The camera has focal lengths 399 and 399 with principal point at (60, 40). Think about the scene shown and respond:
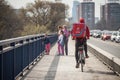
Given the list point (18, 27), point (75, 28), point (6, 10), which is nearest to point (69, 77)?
point (75, 28)

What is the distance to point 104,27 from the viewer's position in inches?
7338

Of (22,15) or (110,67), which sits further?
(22,15)

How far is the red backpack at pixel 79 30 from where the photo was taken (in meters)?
15.3

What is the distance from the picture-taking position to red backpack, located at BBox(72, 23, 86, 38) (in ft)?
50.3

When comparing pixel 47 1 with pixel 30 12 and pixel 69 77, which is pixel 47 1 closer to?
pixel 30 12

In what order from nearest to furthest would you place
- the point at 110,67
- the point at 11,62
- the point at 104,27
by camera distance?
the point at 11,62, the point at 110,67, the point at 104,27

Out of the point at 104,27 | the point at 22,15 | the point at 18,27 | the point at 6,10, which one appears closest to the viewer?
the point at 6,10

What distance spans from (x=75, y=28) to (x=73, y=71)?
65.4 inches

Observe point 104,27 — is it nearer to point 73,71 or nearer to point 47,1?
point 47,1

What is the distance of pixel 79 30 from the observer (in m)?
15.4

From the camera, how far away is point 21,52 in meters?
13.1

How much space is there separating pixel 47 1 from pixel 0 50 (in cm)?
9303

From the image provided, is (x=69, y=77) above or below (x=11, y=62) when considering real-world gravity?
below

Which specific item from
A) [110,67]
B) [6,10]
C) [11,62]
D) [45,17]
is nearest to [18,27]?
[6,10]
